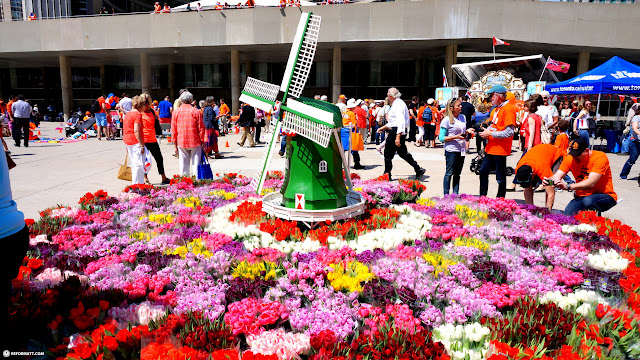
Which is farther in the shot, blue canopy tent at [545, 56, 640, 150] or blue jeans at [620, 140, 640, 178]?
blue canopy tent at [545, 56, 640, 150]

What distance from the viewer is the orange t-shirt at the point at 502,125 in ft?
22.1

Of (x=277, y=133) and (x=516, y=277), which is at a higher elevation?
(x=277, y=133)

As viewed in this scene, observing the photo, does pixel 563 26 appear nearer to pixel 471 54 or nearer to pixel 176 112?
pixel 471 54

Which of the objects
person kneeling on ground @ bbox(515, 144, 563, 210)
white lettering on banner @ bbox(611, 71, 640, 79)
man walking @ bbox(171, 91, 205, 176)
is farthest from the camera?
white lettering on banner @ bbox(611, 71, 640, 79)

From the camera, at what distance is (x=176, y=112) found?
338 inches

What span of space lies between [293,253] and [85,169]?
8.95 m

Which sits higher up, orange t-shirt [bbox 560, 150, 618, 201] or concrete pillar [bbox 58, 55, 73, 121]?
concrete pillar [bbox 58, 55, 73, 121]

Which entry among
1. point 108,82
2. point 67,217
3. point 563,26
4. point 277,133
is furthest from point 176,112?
point 108,82

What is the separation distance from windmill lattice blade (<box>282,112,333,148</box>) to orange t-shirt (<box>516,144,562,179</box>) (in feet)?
11.1

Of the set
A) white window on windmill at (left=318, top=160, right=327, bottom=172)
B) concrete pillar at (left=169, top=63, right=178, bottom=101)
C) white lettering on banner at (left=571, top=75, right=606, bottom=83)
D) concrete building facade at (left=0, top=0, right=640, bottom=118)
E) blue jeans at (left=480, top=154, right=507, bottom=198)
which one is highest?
concrete building facade at (left=0, top=0, right=640, bottom=118)

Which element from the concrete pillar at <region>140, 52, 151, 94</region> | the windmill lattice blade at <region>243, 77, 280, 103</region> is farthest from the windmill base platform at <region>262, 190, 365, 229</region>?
the concrete pillar at <region>140, 52, 151, 94</region>

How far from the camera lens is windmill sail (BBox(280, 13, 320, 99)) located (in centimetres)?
536

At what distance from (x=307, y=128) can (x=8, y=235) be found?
3.27 m

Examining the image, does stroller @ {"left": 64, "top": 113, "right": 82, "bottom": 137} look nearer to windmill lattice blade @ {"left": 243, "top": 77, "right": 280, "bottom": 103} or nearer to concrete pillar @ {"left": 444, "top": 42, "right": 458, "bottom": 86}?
windmill lattice blade @ {"left": 243, "top": 77, "right": 280, "bottom": 103}
